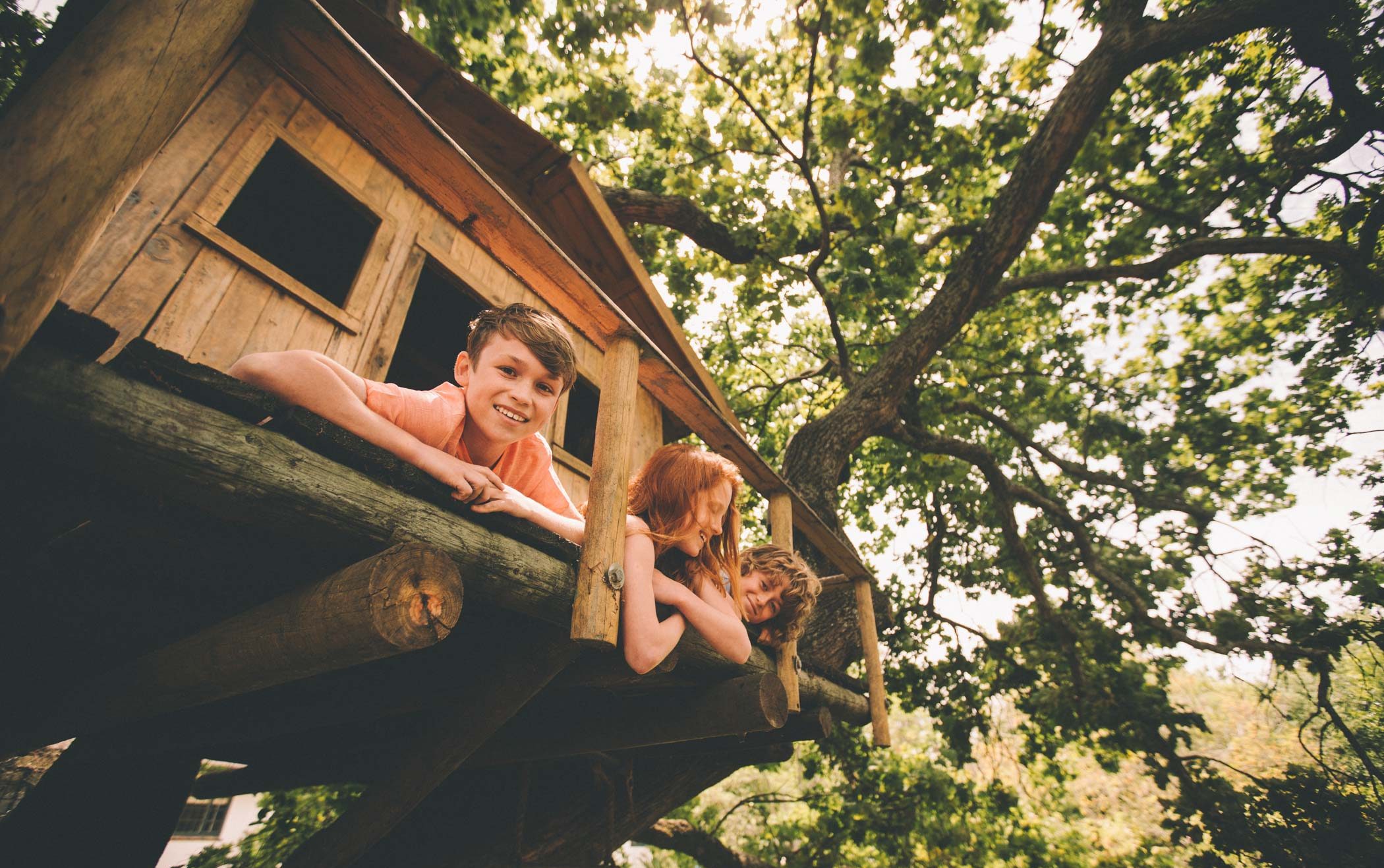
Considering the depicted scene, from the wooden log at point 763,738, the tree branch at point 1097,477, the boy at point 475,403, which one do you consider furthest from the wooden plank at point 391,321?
the tree branch at point 1097,477

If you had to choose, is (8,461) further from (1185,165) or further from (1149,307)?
(1149,307)

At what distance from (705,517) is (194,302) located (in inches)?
97.8

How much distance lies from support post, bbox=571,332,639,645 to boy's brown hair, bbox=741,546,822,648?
1.42 metres

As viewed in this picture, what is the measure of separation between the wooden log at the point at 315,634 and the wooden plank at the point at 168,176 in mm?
1505

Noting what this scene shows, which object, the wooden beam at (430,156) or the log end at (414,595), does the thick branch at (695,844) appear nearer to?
the wooden beam at (430,156)

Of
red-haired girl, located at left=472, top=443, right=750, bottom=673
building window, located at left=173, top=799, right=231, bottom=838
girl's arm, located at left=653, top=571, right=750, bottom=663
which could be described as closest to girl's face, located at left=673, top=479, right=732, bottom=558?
red-haired girl, located at left=472, top=443, right=750, bottom=673

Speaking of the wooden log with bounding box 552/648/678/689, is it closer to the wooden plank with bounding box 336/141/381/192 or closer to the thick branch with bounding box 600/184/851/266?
the wooden plank with bounding box 336/141/381/192

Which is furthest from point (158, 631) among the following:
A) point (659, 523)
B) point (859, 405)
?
point (859, 405)

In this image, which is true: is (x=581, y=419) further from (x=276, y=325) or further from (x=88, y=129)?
(x=88, y=129)

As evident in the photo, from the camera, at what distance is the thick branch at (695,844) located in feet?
22.9

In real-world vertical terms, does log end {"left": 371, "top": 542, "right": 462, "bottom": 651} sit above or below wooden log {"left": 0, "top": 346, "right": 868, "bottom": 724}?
below

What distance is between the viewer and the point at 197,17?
1.15 metres

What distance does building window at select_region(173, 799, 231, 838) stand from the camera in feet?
64.6

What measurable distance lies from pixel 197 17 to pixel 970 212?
829 centimetres
